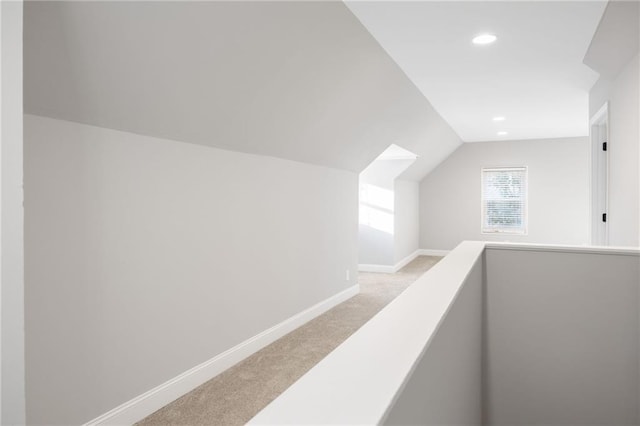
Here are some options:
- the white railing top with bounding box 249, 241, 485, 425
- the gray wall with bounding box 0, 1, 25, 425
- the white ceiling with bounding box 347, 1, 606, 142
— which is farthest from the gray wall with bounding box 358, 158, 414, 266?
the gray wall with bounding box 0, 1, 25, 425

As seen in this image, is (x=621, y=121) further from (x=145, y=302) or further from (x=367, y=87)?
(x=145, y=302)

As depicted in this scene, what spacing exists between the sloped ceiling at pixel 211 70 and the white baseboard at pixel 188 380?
1545 millimetres

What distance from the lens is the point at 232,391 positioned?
9.34 ft

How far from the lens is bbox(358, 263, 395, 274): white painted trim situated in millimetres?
7418

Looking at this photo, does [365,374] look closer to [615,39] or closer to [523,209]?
[615,39]

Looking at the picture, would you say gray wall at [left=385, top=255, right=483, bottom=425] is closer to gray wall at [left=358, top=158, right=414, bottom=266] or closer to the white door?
the white door

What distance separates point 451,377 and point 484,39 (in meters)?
2.73

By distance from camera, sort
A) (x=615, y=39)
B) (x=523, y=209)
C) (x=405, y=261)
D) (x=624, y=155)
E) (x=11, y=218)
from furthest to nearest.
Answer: (x=523, y=209)
(x=405, y=261)
(x=624, y=155)
(x=615, y=39)
(x=11, y=218)

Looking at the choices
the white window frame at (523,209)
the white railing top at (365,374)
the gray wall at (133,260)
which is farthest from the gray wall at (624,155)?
the white window frame at (523,209)

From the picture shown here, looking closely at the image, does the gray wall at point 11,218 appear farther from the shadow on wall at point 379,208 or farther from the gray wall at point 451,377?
the shadow on wall at point 379,208

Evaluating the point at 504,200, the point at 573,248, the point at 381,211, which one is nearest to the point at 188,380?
the point at 573,248

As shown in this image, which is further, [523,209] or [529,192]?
[523,209]

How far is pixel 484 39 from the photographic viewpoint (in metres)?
3.34

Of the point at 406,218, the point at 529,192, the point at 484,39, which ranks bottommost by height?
the point at 406,218
